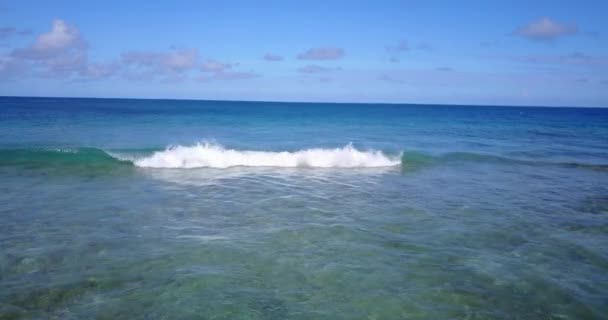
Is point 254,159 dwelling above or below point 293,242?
above

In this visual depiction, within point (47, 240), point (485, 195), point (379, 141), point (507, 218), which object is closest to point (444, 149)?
point (379, 141)

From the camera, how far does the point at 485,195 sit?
15102 mm

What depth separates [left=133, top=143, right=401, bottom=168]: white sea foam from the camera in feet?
67.0

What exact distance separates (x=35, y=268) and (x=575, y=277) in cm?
1122

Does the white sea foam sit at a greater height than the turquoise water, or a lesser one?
greater

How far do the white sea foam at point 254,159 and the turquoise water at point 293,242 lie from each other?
181mm

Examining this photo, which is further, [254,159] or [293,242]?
[254,159]

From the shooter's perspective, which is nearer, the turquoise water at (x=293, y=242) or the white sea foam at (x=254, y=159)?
the turquoise water at (x=293, y=242)

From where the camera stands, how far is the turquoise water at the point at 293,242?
683 centimetres

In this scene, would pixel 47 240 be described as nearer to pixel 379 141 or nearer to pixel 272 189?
pixel 272 189

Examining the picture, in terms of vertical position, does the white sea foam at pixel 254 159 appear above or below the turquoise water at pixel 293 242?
above

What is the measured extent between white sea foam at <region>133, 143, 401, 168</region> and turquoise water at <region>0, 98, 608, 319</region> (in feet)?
0.59

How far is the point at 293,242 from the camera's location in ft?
31.7

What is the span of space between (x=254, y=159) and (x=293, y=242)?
41.1 ft
